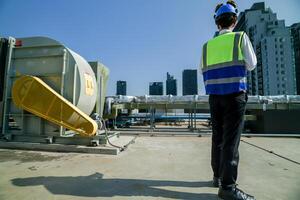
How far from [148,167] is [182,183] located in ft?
2.76

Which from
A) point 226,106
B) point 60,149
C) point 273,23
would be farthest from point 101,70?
point 273,23

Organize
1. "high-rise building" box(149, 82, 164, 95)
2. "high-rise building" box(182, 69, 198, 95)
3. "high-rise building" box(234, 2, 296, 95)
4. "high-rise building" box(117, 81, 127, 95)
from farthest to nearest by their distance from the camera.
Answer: "high-rise building" box(182, 69, 198, 95) → "high-rise building" box(234, 2, 296, 95) → "high-rise building" box(149, 82, 164, 95) → "high-rise building" box(117, 81, 127, 95)

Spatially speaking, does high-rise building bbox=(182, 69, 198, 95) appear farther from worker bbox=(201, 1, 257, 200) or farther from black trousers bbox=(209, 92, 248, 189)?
black trousers bbox=(209, 92, 248, 189)

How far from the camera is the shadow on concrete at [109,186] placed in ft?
6.96

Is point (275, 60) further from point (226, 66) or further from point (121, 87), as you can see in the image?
point (226, 66)

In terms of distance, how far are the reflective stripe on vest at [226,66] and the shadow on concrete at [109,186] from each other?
1175 millimetres

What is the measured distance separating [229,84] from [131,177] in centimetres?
173

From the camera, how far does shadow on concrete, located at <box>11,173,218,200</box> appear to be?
212cm

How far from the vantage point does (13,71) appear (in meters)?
4.95

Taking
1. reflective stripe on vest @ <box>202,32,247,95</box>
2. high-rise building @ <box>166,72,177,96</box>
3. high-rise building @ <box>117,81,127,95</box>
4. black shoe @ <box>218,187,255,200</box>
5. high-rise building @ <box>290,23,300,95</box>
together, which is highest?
high-rise building @ <box>290,23,300,95</box>

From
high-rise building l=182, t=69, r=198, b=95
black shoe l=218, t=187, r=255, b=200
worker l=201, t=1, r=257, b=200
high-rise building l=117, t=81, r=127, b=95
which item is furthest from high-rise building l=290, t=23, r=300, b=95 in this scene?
black shoe l=218, t=187, r=255, b=200

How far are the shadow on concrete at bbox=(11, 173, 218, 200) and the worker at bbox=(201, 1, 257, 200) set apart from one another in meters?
0.31

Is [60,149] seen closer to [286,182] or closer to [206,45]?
[206,45]

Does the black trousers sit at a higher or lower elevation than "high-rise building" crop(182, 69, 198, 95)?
lower
